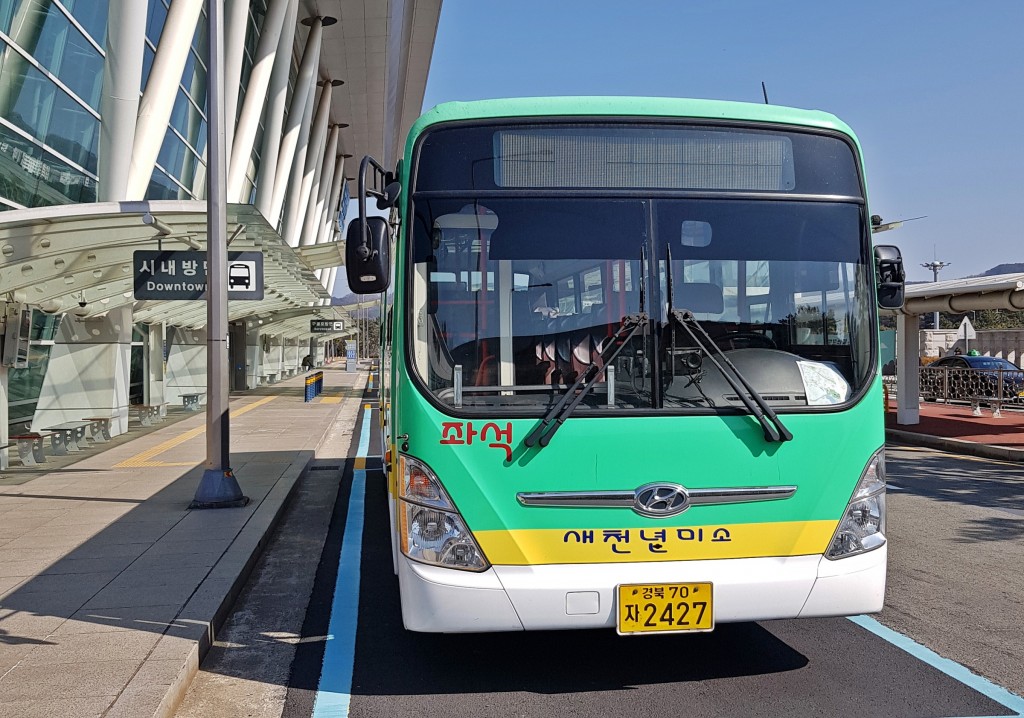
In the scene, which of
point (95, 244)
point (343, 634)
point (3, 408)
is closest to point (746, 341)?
point (343, 634)

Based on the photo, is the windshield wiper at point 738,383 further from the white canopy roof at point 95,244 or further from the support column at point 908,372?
the support column at point 908,372

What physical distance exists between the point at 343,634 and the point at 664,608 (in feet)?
7.24

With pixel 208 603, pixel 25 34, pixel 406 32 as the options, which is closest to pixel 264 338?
pixel 406 32

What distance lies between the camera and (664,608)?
428cm

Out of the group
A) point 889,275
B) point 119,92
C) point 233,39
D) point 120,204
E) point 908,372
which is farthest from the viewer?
point 233,39

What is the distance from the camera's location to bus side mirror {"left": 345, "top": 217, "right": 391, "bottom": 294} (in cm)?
475

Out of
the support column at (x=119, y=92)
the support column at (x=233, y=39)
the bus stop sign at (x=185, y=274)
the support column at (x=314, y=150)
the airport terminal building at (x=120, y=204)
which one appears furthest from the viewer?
the support column at (x=314, y=150)

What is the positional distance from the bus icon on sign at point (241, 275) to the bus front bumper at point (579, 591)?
6731mm

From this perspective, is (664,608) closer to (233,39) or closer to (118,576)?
(118,576)

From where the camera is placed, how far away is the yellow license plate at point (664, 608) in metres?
4.26

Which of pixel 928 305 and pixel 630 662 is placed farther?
pixel 928 305

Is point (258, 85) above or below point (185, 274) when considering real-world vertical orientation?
above

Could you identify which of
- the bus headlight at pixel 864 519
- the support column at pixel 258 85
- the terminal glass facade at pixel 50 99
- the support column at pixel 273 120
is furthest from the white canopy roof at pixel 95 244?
the support column at pixel 273 120

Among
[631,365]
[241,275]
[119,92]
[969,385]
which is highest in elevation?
[119,92]
